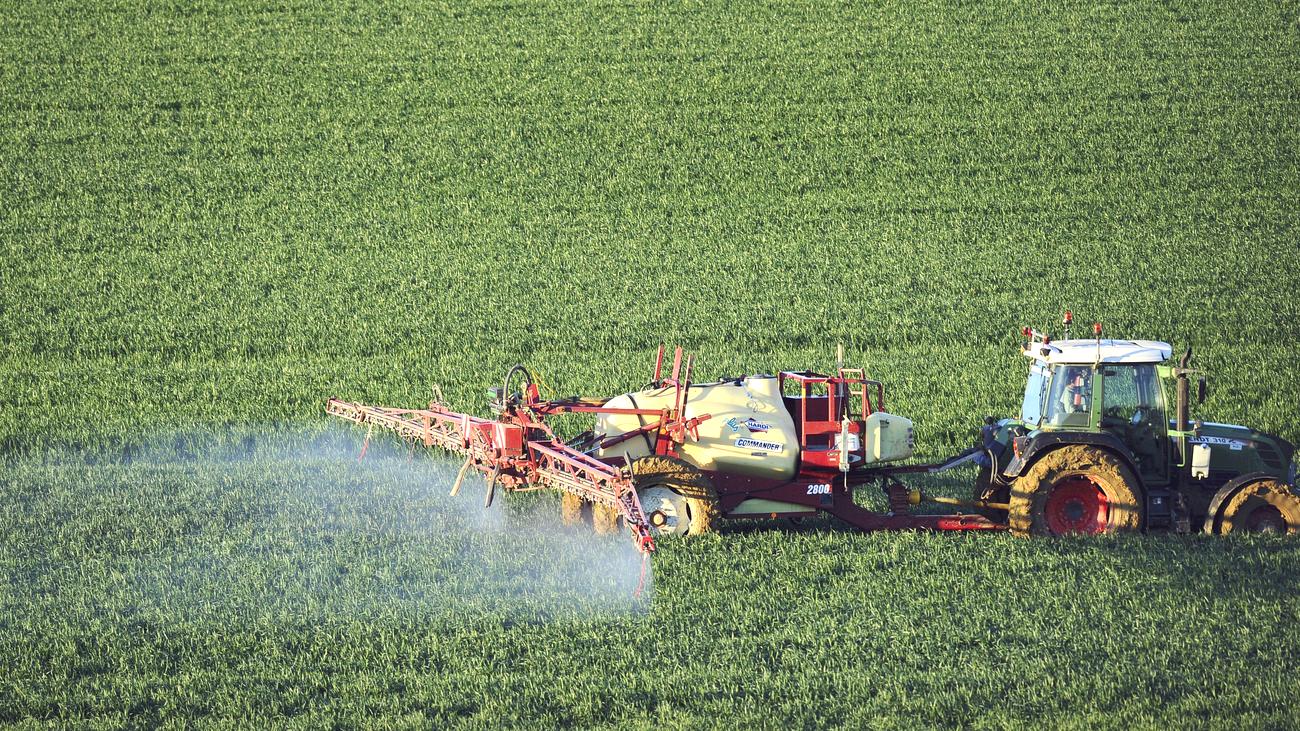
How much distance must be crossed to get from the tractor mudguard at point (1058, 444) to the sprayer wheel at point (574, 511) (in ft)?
14.5

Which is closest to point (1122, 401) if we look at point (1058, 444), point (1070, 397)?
point (1070, 397)

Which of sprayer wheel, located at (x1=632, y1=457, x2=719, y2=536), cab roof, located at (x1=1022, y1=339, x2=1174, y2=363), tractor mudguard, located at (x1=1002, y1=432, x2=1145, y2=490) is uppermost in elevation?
cab roof, located at (x1=1022, y1=339, x2=1174, y2=363)

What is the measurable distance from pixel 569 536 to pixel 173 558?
3.92m

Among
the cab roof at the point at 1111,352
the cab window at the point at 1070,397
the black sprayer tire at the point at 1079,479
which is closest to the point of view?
the black sprayer tire at the point at 1079,479

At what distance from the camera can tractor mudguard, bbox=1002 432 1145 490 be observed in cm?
1361

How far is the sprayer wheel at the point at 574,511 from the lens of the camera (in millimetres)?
14578

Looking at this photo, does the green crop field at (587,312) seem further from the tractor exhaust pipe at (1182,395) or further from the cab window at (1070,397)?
the cab window at (1070,397)

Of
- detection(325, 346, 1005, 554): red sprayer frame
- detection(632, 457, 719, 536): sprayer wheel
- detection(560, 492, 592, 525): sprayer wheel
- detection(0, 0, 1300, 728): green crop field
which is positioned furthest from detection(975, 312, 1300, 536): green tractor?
detection(560, 492, 592, 525): sprayer wheel

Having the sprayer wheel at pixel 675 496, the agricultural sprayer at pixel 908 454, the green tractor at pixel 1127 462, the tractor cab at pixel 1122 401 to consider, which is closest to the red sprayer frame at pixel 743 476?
the agricultural sprayer at pixel 908 454

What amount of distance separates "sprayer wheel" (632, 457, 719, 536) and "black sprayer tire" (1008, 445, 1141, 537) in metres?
3.07

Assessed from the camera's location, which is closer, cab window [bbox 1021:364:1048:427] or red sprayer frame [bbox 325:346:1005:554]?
red sprayer frame [bbox 325:346:1005:554]

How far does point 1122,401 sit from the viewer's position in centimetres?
1392

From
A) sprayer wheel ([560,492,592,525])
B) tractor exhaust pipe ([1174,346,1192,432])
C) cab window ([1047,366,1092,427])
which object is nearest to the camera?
tractor exhaust pipe ([1174,346,1192,432])

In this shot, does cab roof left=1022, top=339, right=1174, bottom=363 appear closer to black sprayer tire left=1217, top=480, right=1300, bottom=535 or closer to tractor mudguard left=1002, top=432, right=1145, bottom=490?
tractor mudguard left=1002, top=432, right=1145, bottom=490
